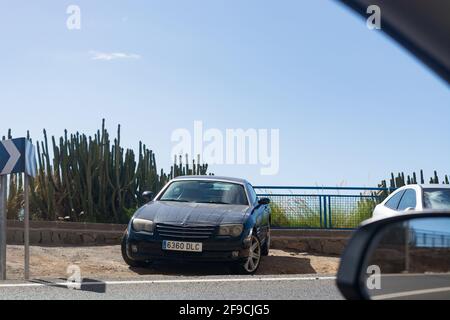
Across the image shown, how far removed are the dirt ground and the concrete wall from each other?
87cm

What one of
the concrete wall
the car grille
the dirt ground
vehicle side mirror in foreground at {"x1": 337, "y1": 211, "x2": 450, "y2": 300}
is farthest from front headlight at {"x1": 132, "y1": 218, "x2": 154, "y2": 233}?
vehicle side mirror in foreground at {"x1": 337, "y1": 211, "x2": 450, "y2": 300}

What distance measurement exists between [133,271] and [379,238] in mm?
7436

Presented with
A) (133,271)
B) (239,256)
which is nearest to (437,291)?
(239,256)

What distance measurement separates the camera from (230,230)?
8.72 meters

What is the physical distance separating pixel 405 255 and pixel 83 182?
1354cm

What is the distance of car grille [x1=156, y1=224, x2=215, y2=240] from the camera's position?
28.3 feet

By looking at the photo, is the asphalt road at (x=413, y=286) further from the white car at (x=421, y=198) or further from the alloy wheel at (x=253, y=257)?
the alloy wheel at (x=253, y=257)

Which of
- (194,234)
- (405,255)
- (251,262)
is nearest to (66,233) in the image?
(194,234)

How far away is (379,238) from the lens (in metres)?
2.16

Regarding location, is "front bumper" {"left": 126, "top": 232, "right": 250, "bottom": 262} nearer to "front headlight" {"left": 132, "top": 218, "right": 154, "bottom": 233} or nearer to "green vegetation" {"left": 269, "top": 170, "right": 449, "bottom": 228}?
"front headlight" {"left": 132, "top": 218, "right": 154, "bottom": 233}

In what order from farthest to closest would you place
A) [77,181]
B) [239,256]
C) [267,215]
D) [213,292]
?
[77,181], [267,215], [239,256], [213,292]

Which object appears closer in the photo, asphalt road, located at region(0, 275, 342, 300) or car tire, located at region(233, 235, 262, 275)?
asphalt road, located at region(0, 275, 342, 300)

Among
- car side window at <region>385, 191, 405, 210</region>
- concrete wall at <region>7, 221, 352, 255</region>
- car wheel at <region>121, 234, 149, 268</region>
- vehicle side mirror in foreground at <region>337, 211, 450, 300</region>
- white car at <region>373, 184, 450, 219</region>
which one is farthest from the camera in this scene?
concrete wall at <region>7, 221, 352, 255</region>
